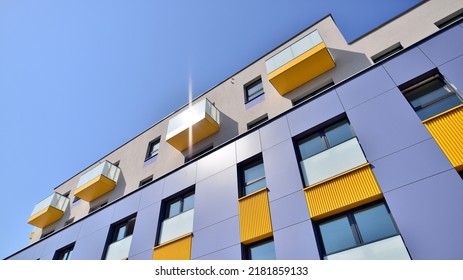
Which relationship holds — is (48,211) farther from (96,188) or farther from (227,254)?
(227,254)

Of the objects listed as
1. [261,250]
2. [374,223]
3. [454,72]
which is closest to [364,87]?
[454,72]

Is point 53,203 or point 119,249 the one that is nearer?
point 119,249

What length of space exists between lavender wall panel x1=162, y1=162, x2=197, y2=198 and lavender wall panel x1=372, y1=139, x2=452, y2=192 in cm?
776

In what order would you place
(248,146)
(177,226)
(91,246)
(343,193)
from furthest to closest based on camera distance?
1. (91,246)
2. (248,146)
3. (177,226)
4. (343,193)

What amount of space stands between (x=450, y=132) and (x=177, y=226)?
9.88m

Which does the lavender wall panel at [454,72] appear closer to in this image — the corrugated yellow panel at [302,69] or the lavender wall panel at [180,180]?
the corrugated yellow panel at [302,69]

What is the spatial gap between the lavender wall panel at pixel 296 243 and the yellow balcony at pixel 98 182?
13829mm

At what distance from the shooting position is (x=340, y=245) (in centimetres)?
775

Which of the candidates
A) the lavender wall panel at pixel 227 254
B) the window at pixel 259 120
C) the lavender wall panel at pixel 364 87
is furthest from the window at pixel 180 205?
the lavender wall panel at pixel 364 87

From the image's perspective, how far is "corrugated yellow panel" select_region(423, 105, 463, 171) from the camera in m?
6.98

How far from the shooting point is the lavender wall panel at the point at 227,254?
29.9 feet

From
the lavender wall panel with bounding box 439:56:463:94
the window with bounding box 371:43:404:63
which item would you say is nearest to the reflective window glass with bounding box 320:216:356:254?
the lavender wall panel with bounding box 439:56:463:94

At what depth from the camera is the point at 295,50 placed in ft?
45.0
